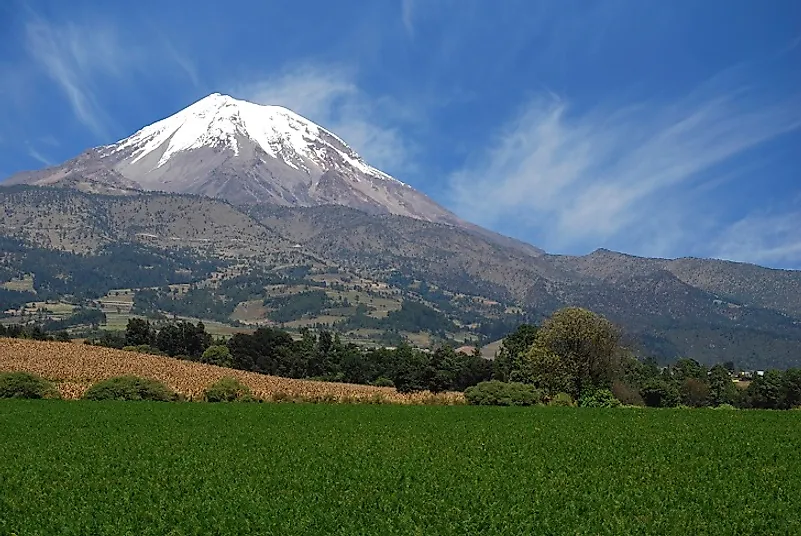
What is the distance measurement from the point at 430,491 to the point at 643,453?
33.8 ft

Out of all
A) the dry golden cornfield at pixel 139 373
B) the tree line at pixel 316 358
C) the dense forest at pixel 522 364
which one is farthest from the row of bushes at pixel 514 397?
the tree line at pixel 316 358

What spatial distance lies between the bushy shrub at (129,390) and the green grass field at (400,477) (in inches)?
768

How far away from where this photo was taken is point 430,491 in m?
20.4

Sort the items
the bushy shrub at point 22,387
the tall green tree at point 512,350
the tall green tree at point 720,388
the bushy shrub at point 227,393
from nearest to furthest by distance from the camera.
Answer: the bushy shrub at point 22,387 < the bushy shrub at point 227,393 < the tall green tree at point 512,350 < the tall green tree at point 720,388

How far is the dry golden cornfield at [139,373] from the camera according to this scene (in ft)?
219

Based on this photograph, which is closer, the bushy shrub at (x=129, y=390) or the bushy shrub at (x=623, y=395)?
the bushy shrub at (x=129, y=390)

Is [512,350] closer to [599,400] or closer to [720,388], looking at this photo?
[720,388]

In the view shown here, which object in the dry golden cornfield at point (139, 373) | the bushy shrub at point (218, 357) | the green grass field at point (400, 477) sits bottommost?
the green grass field at point (400, 477)

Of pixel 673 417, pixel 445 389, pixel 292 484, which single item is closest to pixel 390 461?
Answer: pixel 292 484

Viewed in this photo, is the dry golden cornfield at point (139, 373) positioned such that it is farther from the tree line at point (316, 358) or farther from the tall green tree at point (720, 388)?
the tall green tree at point (720, 388)

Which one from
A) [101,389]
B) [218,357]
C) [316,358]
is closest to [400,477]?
[101,389]

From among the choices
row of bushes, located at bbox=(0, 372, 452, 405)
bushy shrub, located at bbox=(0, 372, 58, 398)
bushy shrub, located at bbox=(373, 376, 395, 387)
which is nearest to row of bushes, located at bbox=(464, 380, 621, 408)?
row of bushes, located at bbox=(0, 372, 452, 405)

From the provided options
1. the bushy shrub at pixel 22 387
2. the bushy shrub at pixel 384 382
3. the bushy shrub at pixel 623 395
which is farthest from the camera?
the bushy shrub at pixel 384 382

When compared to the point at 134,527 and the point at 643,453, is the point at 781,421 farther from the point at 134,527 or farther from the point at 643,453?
the point at 134,527
